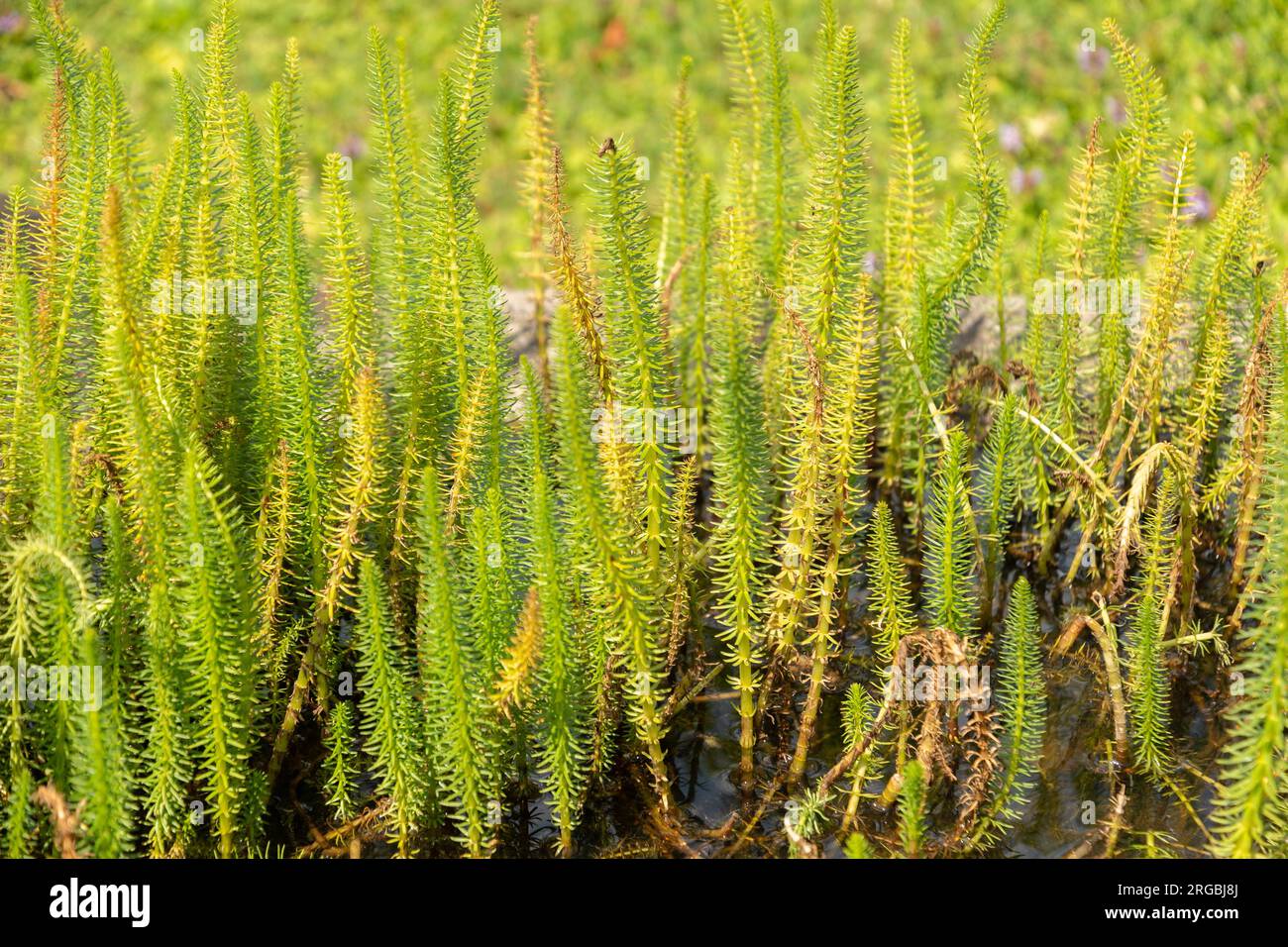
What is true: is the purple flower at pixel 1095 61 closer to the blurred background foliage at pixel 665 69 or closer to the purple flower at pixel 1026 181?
the blurred background foliage at pixel 665 69

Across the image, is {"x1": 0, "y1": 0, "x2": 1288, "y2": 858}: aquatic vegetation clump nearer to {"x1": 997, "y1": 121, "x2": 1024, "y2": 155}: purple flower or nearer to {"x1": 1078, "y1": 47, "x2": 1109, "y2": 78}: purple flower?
{"x1": 997, "y1": 121, "x2": 1024, "y2": 155}: purple flower

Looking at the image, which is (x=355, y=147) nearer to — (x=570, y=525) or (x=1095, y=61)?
(x=1095, y=61)

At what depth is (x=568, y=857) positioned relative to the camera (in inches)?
88.7

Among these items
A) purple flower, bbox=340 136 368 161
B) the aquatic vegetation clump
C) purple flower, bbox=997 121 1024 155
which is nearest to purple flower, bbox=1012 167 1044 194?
purple flower, bbox=997 121 1024 155

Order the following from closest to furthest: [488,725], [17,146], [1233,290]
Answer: [488,725] < [1233,290] < [17,146]

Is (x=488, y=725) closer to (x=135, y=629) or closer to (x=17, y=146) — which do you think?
(x=135, y=629)

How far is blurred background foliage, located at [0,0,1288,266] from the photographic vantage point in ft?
20.8

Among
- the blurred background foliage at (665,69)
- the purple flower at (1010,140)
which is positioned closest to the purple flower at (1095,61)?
the blurred background foliage at (665,69)

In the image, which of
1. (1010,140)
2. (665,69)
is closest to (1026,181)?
(1010,140)

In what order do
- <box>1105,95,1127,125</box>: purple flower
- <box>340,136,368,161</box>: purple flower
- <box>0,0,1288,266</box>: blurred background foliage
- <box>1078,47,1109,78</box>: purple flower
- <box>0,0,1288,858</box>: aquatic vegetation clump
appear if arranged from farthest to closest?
1. <box>340,136,368,161</box>: purple flower
2. <box>1078,47,1109,78</box>: purple flower
3. <box>1105,95,1127,125</box>: purple flower
4. <box>0,0,1288,266</box>: blurred background foliage
5. <box>0,0,1288,858</box>: aquatic vegetation clump

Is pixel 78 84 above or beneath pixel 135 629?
above

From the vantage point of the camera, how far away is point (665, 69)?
7.38 m
